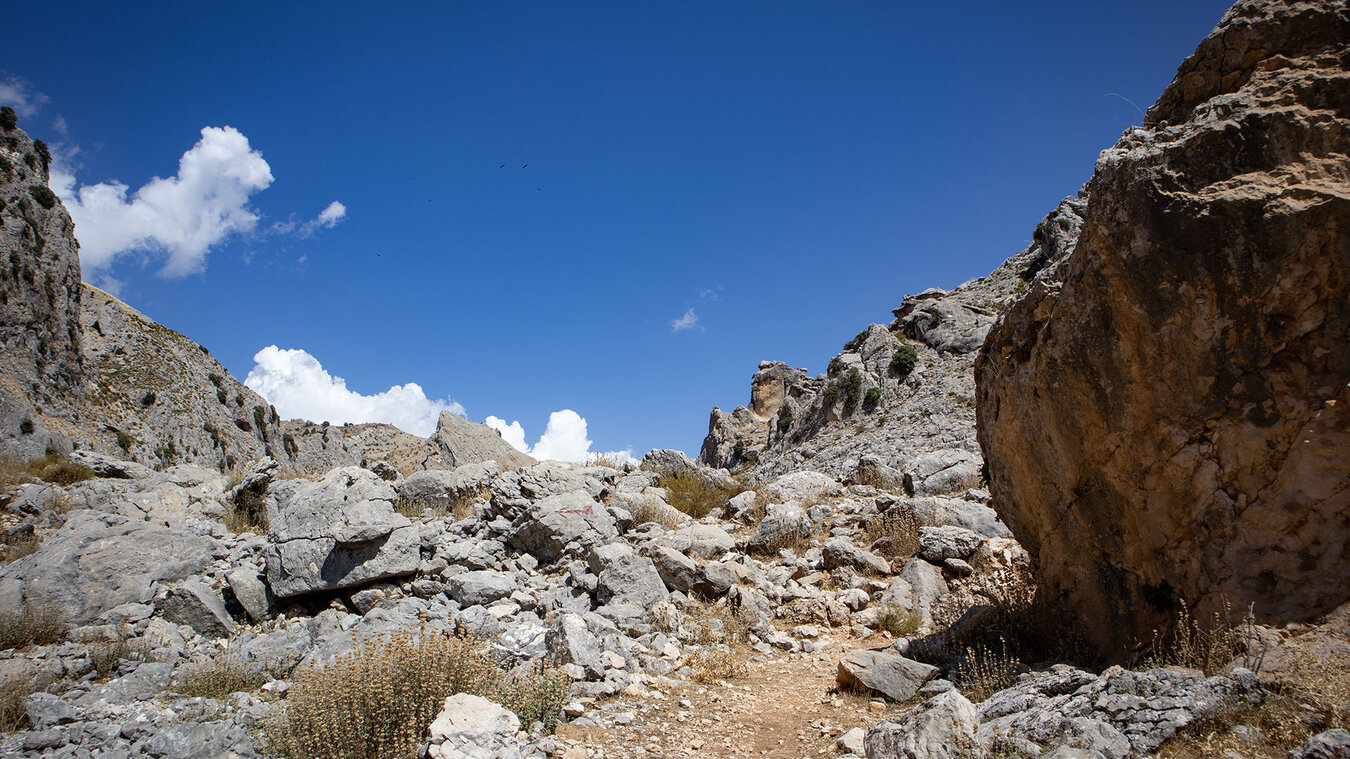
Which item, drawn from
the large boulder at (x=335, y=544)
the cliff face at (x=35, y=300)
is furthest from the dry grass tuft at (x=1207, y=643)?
the cliff face at (x=35, y=300)

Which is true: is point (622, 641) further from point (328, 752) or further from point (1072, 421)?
point (1072, 421)

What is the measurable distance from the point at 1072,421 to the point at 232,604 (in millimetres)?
9815

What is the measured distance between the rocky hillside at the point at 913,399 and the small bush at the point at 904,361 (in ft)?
0.12

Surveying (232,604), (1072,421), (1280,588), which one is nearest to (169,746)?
(232,604)

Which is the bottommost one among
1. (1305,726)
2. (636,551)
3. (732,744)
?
(732,744)

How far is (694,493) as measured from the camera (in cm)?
1410

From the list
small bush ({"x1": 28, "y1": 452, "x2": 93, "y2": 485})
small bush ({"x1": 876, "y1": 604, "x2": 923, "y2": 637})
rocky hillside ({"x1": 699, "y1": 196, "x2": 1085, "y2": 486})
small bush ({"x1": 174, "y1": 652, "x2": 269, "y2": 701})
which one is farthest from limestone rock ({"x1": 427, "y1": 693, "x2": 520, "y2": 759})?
small bush ({"x1": 28, "y1": 452, "x2": 93, "y2": 485})

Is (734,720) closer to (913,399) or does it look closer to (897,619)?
(897,619)

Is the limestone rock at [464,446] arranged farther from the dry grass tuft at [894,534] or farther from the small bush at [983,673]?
the small bush at [983,673]

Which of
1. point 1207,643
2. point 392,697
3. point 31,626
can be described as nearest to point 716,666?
point 392,697

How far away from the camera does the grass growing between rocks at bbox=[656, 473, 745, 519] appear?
13.3m

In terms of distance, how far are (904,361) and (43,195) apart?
5874 centimetres

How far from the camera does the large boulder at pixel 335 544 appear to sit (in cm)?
798

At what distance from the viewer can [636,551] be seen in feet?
28.5
